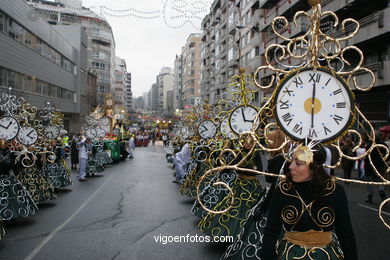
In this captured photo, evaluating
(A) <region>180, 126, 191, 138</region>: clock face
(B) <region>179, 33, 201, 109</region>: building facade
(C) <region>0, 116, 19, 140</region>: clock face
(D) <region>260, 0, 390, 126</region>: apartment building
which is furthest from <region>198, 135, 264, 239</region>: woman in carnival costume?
(B) <region>179, 33, 201, 109</region>: building facade

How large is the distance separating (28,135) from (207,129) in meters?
5.54

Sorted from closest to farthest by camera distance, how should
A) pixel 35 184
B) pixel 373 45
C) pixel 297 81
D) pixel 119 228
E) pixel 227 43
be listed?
1. pixel 297 81
2. pixel 119 228
3. pixel 35 184
4. pixel 373 45
5. pixel 227 43

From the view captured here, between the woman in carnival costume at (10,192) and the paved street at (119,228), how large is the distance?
1.03ft

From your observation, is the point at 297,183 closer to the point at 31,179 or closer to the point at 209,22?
the point at 31,179

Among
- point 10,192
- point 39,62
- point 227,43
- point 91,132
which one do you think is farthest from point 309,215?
point 227,43

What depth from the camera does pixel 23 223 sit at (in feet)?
26.5

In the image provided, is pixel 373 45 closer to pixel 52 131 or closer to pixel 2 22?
pixel 52 131

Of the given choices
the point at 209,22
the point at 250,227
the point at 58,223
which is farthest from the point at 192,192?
the point at 209,22

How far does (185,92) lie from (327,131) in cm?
11080

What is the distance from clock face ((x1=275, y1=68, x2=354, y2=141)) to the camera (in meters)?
3.37

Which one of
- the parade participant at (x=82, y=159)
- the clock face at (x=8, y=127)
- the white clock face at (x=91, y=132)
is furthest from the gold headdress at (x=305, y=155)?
the white clock face at (x=91, y=132)

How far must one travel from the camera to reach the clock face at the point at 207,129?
12897 mm

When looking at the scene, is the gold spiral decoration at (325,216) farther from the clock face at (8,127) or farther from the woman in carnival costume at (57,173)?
the woman in carnival costume at (57,173)

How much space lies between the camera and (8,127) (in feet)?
28.8
